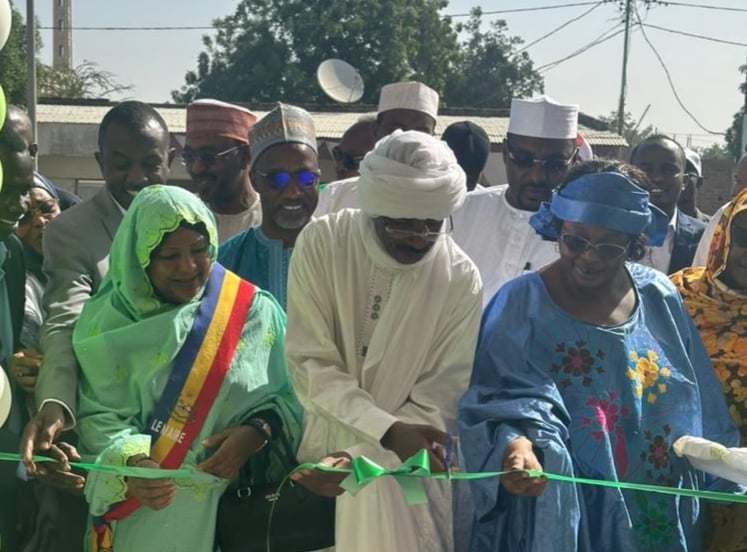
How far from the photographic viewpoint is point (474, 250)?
532cm

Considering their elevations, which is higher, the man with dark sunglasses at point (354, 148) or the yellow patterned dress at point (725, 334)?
the man with dark sunglasses at point (354, 148)

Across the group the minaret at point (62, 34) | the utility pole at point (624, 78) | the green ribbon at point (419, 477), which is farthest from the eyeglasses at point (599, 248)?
the minaret at point (62, 34)

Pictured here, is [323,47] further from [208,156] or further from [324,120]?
[208,156]

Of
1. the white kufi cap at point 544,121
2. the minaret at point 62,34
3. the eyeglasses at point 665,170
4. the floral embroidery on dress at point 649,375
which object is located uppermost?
the minaret at point 62,34

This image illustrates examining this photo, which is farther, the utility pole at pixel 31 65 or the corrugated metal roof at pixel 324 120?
the corrugated metal roof at pixel 324 120

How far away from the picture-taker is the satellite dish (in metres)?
17.2

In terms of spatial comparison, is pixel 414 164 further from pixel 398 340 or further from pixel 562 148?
pixel 562 148

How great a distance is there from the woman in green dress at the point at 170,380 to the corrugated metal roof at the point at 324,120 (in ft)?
62.6

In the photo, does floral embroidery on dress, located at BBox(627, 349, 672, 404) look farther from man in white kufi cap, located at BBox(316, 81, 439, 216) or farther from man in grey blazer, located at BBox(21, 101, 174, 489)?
man in white kufi cap, located at BBox(316, 81, 439, 216)

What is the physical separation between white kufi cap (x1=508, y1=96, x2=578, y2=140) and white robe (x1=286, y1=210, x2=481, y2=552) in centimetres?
174

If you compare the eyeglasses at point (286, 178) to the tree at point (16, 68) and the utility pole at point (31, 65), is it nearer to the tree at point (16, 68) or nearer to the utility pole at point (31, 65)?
the utility pole at point (31, 65)

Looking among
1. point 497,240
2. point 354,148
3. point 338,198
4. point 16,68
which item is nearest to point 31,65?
point 16,68

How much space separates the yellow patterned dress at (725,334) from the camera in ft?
12.7

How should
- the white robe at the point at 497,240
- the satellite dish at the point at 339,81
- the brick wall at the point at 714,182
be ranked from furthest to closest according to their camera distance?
1. the brick wall at the point at 714,182
2. the satellite dish at the point at 339,81
3. the white robe at the point at 497,240
